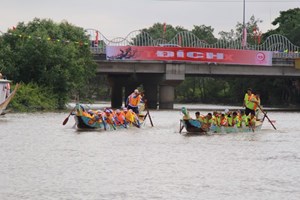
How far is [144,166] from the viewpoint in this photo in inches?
1093

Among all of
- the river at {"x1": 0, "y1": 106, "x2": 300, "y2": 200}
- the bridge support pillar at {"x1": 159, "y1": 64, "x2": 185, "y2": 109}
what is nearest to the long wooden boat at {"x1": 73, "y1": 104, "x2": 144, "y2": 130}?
the river at {"x1": 0, "y1": 106, "x2": 300, "y2": 200}

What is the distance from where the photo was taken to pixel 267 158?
31234 millimetres

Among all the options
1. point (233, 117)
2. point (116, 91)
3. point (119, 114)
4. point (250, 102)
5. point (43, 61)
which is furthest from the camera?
point (116, 91)

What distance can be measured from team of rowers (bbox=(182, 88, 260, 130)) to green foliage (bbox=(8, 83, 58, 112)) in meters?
24.6

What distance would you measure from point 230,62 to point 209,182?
6099cm

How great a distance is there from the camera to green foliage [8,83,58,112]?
219ft

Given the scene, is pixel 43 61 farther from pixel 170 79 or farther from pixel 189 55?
pixel 189 55

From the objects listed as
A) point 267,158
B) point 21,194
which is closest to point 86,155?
point 267,158

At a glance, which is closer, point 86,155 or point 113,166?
point 113,166

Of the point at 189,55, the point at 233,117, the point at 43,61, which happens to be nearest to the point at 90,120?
the point at 233,117

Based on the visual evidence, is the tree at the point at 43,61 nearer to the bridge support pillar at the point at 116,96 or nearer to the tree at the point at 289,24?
the bridge support pillar at the point at 116,96

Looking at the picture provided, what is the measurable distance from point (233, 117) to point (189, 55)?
39.7 meters

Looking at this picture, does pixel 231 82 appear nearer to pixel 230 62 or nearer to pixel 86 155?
pixel 230 62

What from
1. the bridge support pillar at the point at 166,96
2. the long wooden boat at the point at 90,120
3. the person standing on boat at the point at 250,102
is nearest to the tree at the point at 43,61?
the bridge support pillar at the point at 166,96
